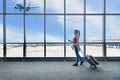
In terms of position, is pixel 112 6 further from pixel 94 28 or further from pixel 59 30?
pixel 59 30

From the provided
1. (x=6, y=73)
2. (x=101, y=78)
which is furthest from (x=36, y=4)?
(x=101, y=78)

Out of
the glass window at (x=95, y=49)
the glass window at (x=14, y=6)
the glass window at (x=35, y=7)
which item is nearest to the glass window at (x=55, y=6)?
the glass window at (x=35, y=7)

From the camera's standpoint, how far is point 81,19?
1191 cm

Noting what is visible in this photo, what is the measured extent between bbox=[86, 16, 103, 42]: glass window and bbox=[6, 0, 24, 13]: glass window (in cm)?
302

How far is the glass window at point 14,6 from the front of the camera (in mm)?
11789

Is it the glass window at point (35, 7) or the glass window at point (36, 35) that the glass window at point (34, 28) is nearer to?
the glass window at point (36, 35)

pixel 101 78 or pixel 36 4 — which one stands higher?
pixel 36 4

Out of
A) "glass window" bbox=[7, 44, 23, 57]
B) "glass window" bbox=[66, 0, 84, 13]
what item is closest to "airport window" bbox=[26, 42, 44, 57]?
"glass window" bbox=[7, 44, 23, 57]

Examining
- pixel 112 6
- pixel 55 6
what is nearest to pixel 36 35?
pixel 55 6

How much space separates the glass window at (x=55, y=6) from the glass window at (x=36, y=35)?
52 centimetres

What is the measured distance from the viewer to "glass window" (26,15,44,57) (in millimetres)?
11859

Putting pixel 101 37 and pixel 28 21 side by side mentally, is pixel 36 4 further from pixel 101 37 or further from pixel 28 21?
pixel 101 37

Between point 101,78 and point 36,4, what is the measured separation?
5.75 meters

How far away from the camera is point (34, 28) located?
39.4ft
